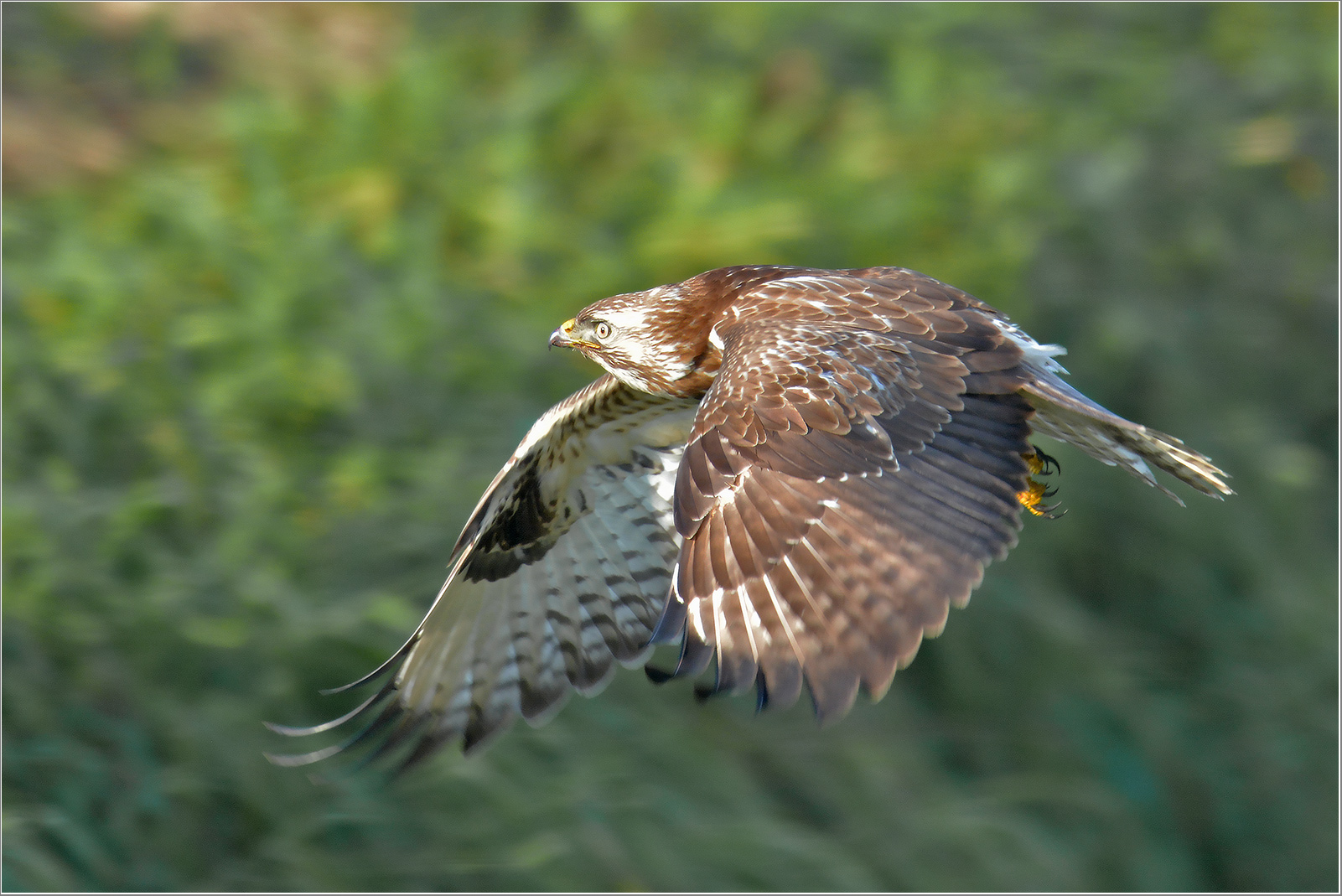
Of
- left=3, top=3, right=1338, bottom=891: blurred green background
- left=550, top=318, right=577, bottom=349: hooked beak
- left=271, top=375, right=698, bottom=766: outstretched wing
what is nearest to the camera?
left=550, top=318, right=577, bottom=349: hooked beak

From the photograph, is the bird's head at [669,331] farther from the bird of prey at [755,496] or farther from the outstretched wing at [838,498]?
the outstretched wing at [838,498]

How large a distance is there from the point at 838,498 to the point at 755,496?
0.20 m

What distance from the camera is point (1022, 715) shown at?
8.49 meters

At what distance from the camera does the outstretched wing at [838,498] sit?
137 inches

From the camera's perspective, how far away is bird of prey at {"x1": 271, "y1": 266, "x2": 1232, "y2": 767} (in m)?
3.55

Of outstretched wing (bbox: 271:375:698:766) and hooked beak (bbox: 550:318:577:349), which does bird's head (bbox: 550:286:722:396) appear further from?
outstretched wing (bbox: 271:375:698:766)

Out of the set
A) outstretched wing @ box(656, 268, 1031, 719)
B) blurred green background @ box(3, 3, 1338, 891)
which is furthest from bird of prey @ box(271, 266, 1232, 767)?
blurred green background @ box(3, 3, 1338, 891)

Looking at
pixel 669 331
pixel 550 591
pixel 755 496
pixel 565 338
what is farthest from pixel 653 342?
pixel 550 591

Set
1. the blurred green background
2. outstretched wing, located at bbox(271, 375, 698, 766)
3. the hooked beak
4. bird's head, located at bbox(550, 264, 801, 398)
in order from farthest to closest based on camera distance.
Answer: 1. the blurred green background
2. outstretched wing, located at bbox(271, 375, 698, 766)
3. the hooked beak
4. bird's head, located at bbox(550, 264, 801, 398)

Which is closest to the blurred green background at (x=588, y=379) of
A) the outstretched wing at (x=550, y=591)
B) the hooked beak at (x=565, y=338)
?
the outstretched wing at (x=550, y=591)

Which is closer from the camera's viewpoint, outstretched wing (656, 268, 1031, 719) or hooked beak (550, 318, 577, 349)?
outstretched wing (656, 268, 1031, 719)

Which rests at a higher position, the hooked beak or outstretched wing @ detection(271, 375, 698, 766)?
the hooked beak

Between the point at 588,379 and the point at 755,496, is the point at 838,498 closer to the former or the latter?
the point at 755,496

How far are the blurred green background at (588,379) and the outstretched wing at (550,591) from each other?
52.9 inches
